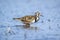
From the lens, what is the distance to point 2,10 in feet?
5.47

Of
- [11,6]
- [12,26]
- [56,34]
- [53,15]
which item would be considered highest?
[11,6]

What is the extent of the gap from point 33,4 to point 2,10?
0.39 meters

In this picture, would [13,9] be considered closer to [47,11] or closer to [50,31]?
[47,11]

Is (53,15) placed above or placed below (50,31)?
above

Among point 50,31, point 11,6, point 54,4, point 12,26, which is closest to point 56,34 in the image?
point 50,31

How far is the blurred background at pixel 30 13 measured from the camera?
1651 mm

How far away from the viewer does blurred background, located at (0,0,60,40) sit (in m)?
1.65

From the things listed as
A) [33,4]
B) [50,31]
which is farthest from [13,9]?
[50,31]

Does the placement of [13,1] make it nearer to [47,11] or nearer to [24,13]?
[24,13]

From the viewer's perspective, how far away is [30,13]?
5.47ft

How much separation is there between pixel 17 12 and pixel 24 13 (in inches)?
3.5

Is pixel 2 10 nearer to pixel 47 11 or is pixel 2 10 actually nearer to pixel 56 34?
pixel 47 11

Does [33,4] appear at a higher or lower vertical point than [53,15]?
higher

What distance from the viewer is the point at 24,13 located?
1667mm
